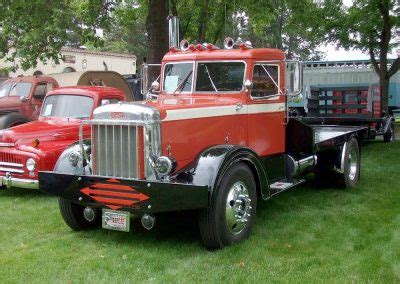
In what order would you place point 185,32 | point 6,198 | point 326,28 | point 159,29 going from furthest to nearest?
1. point 185,32
2. point 326,28
3. point 159,29
4. point 6,198

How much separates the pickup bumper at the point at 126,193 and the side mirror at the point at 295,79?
233 cm

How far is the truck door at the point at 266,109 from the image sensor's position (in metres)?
6.71

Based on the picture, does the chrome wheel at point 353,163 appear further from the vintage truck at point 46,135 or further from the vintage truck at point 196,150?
the vintage truck at point 46,135

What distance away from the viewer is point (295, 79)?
671cm

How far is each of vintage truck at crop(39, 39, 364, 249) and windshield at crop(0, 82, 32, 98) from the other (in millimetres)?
6324

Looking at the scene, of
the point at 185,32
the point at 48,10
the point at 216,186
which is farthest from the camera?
the point at 185,32

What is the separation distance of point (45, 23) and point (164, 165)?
7532 mm

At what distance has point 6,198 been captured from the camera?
8.36 meters

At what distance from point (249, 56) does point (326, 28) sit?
33.0ft

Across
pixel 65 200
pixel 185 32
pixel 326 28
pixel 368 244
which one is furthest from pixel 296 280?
pixel 185 32

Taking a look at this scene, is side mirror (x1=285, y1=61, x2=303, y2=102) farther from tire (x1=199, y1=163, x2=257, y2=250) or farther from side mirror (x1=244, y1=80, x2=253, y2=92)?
tire (x1=199, y1=163, x2=257, y2=250)

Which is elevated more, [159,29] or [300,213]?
[159,29]

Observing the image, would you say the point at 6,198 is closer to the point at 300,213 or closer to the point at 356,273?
the point at 300,213

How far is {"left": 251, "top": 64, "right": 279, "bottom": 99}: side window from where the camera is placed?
6738mm
